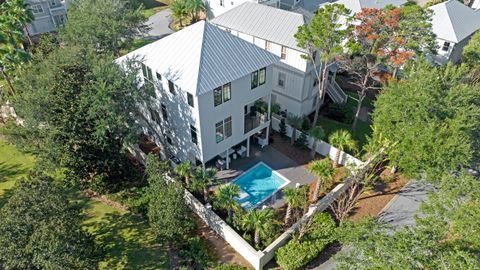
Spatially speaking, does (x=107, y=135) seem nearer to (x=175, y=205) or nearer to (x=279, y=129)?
(x=175, y=205)

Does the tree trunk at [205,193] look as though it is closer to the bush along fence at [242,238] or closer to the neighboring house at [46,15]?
the bush along fence at [242,238]

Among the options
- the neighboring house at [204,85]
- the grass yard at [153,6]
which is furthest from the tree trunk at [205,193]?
the grass yard at [153,6]

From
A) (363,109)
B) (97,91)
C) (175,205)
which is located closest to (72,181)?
(97,91)

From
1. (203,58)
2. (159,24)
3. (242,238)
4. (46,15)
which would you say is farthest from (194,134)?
(46,15)

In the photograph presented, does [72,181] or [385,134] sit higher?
[385,134]

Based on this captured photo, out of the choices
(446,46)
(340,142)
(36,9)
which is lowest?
(340,142)

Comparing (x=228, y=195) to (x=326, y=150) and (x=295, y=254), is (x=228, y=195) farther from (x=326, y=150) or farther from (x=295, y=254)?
(x=326, y=150)

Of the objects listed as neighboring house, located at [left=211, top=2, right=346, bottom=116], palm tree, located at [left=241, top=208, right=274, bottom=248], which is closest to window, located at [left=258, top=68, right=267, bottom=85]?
neighboring house, located at [left=211, top=2, right=346, bottom=116]
